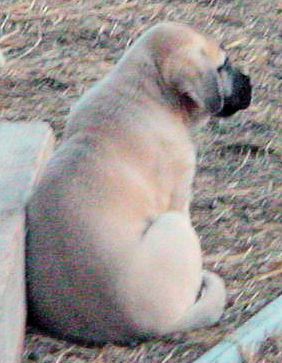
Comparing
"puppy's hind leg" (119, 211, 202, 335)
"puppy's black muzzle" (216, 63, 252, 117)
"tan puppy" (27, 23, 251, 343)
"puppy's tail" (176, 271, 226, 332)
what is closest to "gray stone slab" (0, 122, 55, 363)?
"tan puppy" (27, 23, 251, 343)

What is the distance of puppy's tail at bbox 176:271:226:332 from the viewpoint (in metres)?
4.55

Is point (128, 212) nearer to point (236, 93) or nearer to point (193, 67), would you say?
point (193, 67)

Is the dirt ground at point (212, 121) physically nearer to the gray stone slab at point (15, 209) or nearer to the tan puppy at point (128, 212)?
the tan puppy at point (128, 212)

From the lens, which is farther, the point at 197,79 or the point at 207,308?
the point at 197,79

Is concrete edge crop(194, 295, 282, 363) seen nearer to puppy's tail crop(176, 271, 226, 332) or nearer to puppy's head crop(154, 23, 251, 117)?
puppy's tail crop(176, 271, 226, 332)

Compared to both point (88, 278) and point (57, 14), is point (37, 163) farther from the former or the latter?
point (57, 14)

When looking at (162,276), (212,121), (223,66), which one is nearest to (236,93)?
(223,66)

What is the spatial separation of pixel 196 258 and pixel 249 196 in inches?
52.9

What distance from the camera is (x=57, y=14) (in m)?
7.74

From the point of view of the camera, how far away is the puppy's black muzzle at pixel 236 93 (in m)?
5.12

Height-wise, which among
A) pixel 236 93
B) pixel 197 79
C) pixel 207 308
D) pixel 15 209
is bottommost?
pixel 207 308

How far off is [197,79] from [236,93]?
30 cm

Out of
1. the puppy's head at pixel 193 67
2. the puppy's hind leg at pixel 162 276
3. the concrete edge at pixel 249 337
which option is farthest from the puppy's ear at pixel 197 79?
the concrete edge at pixel 249 337

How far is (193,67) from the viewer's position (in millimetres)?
4934
